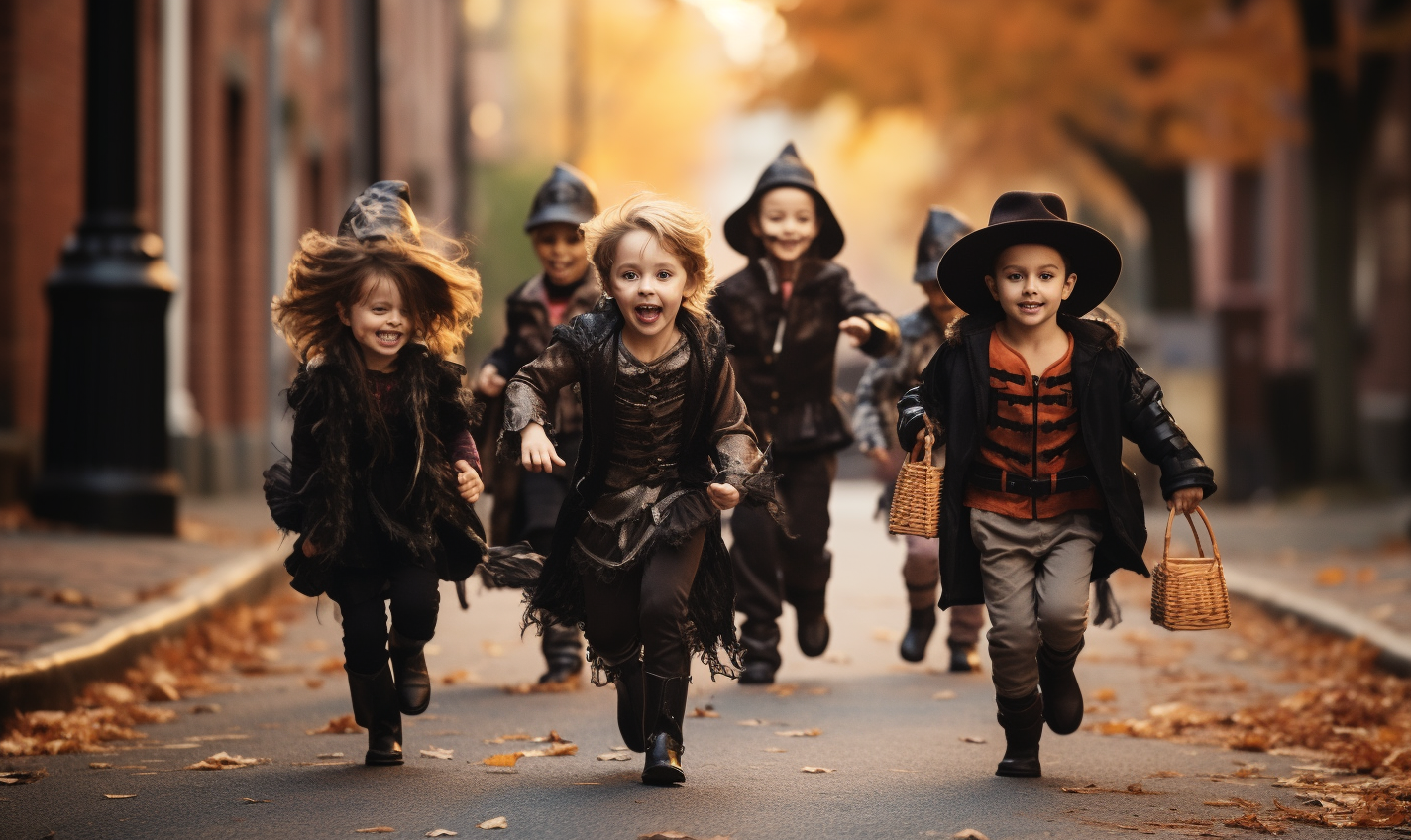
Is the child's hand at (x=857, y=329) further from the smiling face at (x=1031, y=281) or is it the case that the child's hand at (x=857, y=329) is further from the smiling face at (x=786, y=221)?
the smiling face at (x=1031, y=281)

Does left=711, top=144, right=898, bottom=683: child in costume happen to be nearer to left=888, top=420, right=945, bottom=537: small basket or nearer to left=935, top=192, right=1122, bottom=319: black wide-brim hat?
left=935, top=192, right=1122, bottom=319: black wide-brim hat

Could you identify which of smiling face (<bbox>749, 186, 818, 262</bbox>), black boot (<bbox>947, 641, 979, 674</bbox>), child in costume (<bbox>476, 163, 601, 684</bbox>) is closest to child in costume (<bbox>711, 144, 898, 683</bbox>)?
smiling face (<bbox>749, 186, 818, 262</bbox>)

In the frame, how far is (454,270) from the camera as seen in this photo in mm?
5926

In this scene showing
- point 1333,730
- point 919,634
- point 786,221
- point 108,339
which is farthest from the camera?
point 108,339

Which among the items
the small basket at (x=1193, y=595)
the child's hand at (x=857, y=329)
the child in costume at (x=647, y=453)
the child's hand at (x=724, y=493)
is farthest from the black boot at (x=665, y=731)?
the child's hand at (x=857, y=329)

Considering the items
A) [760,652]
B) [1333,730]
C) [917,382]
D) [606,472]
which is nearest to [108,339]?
[760,652]

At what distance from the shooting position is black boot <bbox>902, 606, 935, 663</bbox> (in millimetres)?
8305

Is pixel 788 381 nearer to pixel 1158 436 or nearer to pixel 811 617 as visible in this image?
pixel 811 617

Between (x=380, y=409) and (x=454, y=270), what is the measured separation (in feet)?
1.57

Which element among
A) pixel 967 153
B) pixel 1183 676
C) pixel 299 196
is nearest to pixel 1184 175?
pixel 967 153

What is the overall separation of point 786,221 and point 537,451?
2.67 metres

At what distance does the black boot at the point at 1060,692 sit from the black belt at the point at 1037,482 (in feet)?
1.57

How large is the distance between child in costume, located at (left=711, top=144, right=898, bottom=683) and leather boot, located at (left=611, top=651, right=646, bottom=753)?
6.95 ft

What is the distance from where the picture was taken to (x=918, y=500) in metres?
5.73
